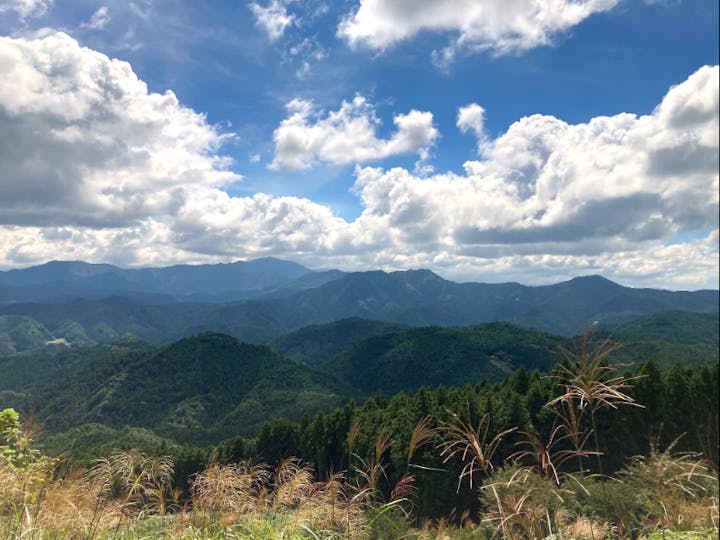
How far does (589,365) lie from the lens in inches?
137

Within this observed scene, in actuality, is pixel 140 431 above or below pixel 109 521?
below

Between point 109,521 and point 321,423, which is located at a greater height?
point 109,521

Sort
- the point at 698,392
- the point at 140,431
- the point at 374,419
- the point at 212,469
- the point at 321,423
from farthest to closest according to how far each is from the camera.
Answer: the point at 140,431 → the point at 321,423 → the point at 374,419 → the point at 698,392 → the point at 212,469

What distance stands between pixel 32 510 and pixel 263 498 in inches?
114

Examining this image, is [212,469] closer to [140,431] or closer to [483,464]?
[483,464]

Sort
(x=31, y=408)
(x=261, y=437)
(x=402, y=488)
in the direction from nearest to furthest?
(x=402, y=488)
(x=31, y=408)
(x=261, y=437)

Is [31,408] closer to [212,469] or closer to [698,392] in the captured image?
[212,469]

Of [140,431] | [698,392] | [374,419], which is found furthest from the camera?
[140,431]

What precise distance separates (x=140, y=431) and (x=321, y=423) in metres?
168

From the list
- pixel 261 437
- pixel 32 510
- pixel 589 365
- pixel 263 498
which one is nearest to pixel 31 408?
pixel 32 510

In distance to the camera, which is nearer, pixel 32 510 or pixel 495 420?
pixel 32 510

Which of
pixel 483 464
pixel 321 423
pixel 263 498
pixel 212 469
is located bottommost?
pixel 321 423

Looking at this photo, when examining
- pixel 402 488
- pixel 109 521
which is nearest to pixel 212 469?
pixel 109 521

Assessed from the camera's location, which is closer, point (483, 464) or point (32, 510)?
point (483, 464)
